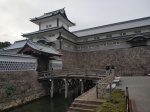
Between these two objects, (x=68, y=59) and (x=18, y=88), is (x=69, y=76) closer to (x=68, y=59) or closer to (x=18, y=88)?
(x=18, y=88)

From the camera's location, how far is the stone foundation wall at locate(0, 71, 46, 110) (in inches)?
510

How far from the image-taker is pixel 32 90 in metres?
16.7

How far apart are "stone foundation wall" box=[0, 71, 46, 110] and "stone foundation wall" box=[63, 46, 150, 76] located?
10206 mm

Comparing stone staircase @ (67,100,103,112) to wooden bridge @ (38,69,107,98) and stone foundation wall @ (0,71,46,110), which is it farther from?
stone foundation wall @ (0,71,46,110)

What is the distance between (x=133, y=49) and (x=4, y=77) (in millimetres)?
22998

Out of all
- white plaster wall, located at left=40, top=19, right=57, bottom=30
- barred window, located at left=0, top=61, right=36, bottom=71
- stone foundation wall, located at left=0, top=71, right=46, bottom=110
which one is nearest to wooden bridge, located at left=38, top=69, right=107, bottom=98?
stone foundation wall, located at left=0, top=71, right=46, bottom=110

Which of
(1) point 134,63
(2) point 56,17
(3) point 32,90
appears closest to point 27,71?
(3) point 32,90

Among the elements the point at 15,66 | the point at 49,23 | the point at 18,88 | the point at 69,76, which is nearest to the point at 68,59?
the point at 49,23

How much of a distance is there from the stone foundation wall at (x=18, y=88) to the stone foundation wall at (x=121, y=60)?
402 inches

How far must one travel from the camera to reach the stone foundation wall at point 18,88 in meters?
13.0

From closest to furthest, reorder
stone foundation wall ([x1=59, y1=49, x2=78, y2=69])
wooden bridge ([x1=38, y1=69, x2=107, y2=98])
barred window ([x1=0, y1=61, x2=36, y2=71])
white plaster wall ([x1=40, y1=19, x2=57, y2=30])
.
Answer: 1. barred window ([x1=0, y1=61, x2=36, y2=71])
2. wooden bridge ([x1=38, y1=69, x2=107, y2=98])
3. stone foundation wall ([x1=59, y1=49, x2=78, y2=69])
4. white plaster wall ([x1=40, y1=19, x2=57, y2=30])

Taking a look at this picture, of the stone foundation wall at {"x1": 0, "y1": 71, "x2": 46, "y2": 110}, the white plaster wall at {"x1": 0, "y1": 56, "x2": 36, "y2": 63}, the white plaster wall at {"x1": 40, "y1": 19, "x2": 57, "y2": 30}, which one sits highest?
the white plaster wall at {"x1": 40, "y1": 19, "x2": 57, "y2": 30}

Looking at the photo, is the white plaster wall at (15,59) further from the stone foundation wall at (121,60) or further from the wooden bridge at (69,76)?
Answer: the stone foundation wall at (121,60)

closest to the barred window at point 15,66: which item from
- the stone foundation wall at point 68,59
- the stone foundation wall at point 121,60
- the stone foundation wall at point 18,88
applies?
the stone foundation wall at point 18,88
